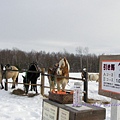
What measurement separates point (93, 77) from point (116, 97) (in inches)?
747

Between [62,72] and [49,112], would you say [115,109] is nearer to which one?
[49,112]

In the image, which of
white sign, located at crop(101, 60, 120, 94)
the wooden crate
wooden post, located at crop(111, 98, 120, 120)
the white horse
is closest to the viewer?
the wooden crate

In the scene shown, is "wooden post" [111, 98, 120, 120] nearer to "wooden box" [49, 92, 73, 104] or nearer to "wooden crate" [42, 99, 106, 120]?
"wooden crate" [42, 99, 106, 120]

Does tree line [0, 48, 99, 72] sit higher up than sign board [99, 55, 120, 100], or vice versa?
tree line [0, 48, 99, 72]

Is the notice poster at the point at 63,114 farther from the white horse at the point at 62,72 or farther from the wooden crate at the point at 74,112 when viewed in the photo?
the white horse at the point at 62,72

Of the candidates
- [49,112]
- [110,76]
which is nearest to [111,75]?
[110,76]

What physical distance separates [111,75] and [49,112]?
35.7 inches

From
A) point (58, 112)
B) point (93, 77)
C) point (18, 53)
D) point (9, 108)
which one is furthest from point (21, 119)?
point (18, 53)

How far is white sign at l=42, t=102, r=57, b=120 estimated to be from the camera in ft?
8.81

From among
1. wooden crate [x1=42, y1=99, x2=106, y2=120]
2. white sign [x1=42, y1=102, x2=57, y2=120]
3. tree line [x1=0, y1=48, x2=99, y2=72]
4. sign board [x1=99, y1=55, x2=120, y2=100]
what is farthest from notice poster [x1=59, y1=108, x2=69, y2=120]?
tree line [x1=0, y1=48, x2=99, y2=72]

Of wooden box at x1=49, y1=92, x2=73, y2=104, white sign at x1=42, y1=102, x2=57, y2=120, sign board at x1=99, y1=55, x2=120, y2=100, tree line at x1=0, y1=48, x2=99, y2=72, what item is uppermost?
tree line at x1=0, y1=48, x2=99, y2=72

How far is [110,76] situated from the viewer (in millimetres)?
2795

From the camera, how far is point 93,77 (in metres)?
21.5

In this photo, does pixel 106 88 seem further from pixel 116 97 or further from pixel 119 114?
pixel 119 114
